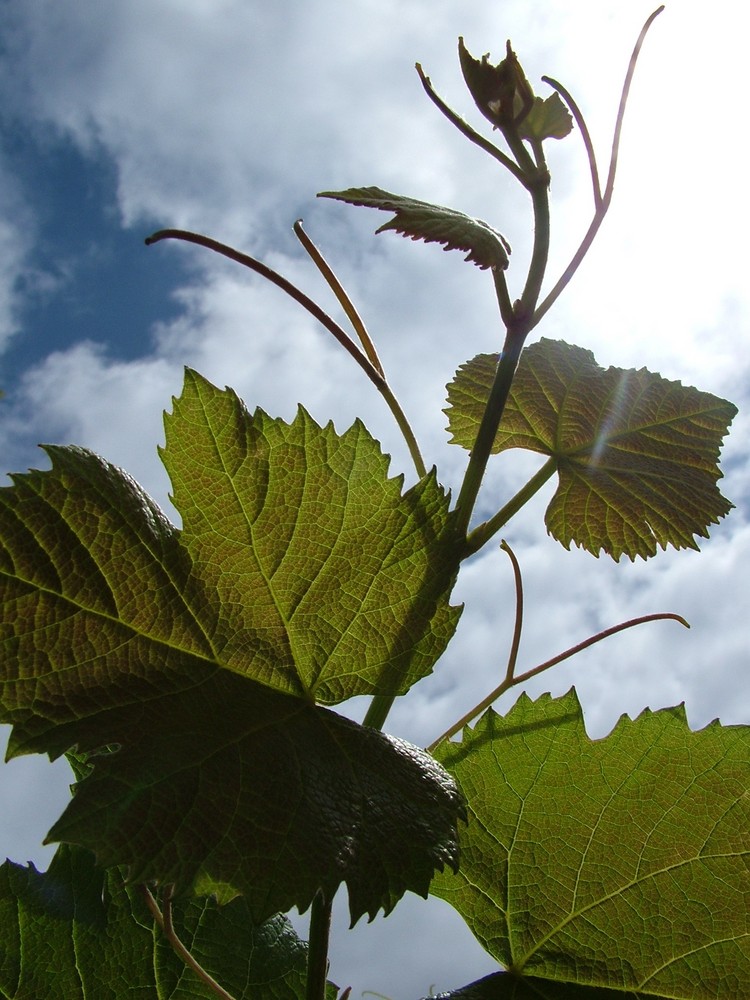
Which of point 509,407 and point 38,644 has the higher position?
point 509,407

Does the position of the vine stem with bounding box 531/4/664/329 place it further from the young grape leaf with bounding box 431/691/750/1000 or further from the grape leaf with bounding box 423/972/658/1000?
the grape leaf with bounding box 423/972/658/1000

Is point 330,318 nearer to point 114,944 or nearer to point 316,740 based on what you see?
point 316,740

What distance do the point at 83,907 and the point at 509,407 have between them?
57cm

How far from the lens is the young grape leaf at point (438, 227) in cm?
60

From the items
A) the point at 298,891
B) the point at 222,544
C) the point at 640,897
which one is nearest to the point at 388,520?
the point at 222,544

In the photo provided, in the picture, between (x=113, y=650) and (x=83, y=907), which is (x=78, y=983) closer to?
(x=83, y=907)

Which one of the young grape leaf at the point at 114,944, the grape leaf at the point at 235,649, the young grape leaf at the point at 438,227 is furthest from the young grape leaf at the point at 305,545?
the young grape leaf at the point at 114,944

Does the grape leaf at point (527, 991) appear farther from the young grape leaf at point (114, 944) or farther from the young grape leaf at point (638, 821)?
the young grape leaf at point (114, 944)

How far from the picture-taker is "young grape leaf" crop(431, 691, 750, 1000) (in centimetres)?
71

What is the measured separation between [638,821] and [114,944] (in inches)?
16.8

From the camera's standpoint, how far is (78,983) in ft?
2.35

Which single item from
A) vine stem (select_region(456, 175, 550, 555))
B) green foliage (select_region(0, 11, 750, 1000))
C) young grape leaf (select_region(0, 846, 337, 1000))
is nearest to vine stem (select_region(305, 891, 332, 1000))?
green foliage (select_region(0, 11, 750, 1000))

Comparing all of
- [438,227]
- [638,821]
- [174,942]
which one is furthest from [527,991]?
[438,227]

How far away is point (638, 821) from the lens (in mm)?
717
